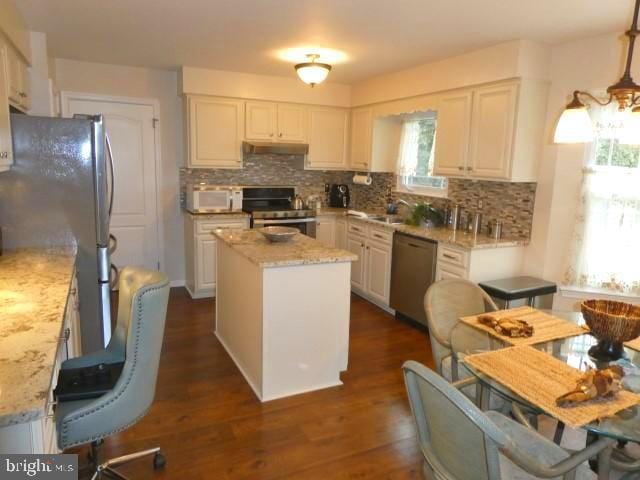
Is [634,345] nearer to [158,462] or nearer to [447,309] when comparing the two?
[447,309]

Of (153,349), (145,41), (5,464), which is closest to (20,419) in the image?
(5,464)

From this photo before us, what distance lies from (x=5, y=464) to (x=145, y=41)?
135 inches

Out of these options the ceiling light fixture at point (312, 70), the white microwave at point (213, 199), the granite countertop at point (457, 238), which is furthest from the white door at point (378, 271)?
the ceiling light fixture at point (312, 70)

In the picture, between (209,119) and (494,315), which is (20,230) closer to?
(209,119)

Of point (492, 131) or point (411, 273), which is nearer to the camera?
point (492, 131)

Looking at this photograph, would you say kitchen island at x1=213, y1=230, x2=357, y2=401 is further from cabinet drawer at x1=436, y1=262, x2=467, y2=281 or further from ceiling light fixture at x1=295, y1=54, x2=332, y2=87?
ceiling light fixture at x1=295, y1=54, x2=332, y2=87

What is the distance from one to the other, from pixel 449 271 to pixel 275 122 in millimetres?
2689

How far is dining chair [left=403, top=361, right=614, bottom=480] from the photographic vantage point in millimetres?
1244

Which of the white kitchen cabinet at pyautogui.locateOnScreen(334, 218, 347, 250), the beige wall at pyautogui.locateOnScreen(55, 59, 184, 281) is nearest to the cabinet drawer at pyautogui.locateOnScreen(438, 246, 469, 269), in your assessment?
the white kitchen cabinet at pyautogui.locateOnScreen(334, 218, 347, 250)

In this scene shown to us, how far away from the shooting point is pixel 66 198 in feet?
9.39

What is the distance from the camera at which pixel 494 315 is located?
2160 mm

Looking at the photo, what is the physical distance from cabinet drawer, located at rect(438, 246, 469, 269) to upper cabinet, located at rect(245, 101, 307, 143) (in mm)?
2390

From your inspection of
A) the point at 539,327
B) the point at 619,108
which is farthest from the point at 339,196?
the point at 619,108

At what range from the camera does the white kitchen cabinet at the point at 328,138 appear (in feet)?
17.8
